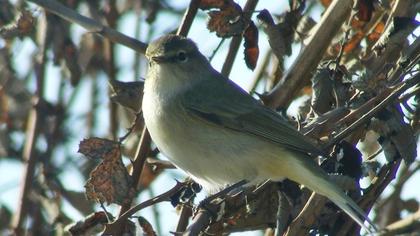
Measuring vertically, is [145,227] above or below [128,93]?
below

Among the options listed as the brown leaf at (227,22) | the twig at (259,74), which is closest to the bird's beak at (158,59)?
the brown leaf at (227,22)

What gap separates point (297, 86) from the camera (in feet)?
13.6

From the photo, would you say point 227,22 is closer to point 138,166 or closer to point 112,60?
point 138,166

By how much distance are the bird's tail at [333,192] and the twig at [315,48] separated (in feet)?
1.60

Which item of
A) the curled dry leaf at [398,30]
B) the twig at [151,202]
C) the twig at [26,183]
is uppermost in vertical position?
the curled dry leaf at [398,30]

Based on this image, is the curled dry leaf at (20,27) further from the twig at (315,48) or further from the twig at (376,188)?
the twig at (376,188)

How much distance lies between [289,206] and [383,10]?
1303 millimetres

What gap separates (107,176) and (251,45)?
3.18 ft

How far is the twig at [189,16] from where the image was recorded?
13.1ft

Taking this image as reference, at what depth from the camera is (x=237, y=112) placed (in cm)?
420

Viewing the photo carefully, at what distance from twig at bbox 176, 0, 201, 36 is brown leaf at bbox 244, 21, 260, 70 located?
261 mm

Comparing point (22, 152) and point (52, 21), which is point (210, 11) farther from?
point (22, 152)

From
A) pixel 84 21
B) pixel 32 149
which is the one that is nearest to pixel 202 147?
pixel 84 21

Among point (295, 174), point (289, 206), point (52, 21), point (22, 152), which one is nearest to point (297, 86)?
point (295, 174)
